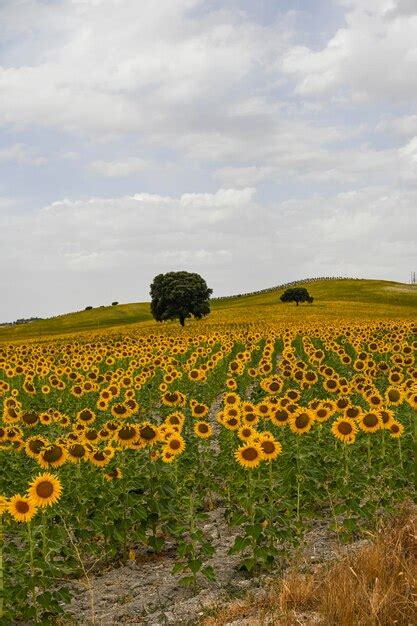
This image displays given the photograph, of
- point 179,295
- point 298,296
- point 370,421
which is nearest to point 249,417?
point 370,421

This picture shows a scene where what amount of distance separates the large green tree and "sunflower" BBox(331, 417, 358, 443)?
61.2m

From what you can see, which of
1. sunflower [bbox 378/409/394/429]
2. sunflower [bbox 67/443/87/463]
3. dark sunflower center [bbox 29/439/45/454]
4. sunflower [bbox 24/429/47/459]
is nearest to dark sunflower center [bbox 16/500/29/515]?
sunflower [bbox 67/443/87/463]

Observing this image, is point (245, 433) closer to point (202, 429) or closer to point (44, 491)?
point (202, 429)

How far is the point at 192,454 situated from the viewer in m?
10.9

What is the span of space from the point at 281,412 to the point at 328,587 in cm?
415

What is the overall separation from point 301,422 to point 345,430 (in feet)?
2.32

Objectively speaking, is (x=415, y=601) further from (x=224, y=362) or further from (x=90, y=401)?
(x=224, y=362)

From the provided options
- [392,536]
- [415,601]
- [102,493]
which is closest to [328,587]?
[415,601]

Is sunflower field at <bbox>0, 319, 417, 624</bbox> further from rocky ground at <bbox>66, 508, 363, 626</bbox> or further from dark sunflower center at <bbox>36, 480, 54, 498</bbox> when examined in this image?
rocky ground at <bbox>66, 508, 363, 626</bbox>

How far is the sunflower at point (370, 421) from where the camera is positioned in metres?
9.46

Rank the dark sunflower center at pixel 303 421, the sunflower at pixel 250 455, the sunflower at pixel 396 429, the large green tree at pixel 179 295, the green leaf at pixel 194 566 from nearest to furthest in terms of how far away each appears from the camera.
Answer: the green leaf at pixel 194 566 → the sunflower at pixel 250 455 → the dark sunflower center at pixel 303 421 → the sunflower at pixel 396 429 → the large green tree at pixel 179 295

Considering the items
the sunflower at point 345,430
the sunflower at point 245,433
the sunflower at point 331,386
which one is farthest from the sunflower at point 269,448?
the sunflower at point 331,386

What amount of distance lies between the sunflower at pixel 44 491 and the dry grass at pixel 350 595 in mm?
2307

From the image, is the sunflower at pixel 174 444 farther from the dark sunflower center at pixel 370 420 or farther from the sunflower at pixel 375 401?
the sunflower at pixel 375 401
